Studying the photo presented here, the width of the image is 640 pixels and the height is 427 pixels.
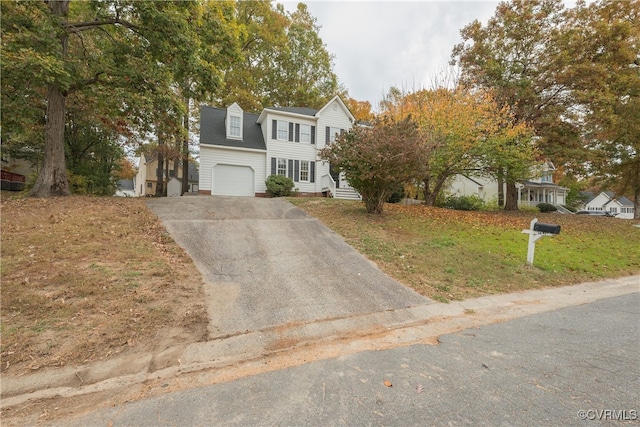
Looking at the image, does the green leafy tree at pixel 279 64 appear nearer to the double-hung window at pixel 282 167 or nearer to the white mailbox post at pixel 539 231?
the double-hung window at pixel 282 167

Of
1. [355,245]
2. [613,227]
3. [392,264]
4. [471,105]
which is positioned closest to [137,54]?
[355,245]

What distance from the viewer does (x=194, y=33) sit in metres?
10.1

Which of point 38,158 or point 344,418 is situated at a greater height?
point 38,158

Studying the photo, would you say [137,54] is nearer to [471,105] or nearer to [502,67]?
[471,105]

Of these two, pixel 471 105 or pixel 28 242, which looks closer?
pixel 28 242

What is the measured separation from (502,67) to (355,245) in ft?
48.4

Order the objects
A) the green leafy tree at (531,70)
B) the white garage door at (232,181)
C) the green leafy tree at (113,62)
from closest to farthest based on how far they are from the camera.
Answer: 1. the green leafy tree at (113,62)
2. the green leafy tree at (531,70)
3. the white garage door at (232,181)

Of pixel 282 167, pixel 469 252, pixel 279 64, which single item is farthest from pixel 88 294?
pixel 279 64

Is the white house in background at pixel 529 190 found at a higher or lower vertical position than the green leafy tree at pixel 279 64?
lower

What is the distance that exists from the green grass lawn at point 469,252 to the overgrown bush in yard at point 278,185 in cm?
576

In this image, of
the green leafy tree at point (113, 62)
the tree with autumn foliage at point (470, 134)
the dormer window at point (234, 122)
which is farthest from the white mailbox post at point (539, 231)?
the dormer window at point (234, 122)

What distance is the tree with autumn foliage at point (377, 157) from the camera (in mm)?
9656

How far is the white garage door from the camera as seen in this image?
56.1 ft

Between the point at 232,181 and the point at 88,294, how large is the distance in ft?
46.4
